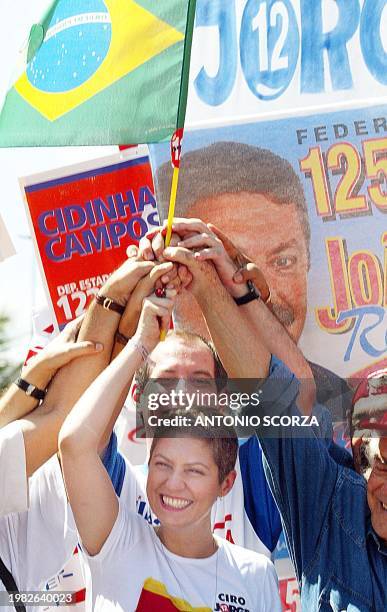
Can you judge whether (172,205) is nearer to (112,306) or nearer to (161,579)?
(112,306)

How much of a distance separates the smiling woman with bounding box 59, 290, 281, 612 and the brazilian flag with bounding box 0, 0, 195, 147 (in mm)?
506

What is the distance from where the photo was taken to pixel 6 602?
8.84 feet

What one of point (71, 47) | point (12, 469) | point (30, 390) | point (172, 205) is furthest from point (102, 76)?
point (12, 469)

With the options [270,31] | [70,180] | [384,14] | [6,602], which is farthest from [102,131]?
[6,602]

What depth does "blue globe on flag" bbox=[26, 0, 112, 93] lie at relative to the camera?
9.41ft

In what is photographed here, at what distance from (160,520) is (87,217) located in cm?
110

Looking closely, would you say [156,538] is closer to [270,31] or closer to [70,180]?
A: [70,180]

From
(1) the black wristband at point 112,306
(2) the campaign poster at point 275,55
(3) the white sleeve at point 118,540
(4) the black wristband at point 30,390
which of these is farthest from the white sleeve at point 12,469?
(2) the campaign poster at point 275,55

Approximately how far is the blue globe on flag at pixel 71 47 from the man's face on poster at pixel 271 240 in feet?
2.03

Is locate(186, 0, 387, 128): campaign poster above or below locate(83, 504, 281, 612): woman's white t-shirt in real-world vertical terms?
above

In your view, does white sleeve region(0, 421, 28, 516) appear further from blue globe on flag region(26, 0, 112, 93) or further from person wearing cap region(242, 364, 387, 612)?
blue globe on flag region(26, 0, 112, 93)

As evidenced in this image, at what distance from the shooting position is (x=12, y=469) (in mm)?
2684

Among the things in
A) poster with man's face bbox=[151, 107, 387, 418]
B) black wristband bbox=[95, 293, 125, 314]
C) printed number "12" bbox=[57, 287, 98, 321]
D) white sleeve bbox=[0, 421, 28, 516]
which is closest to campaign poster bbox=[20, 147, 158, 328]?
printed number "12" bbox=[57, 287, 98, 321]

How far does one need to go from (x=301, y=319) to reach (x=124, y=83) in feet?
3.03
